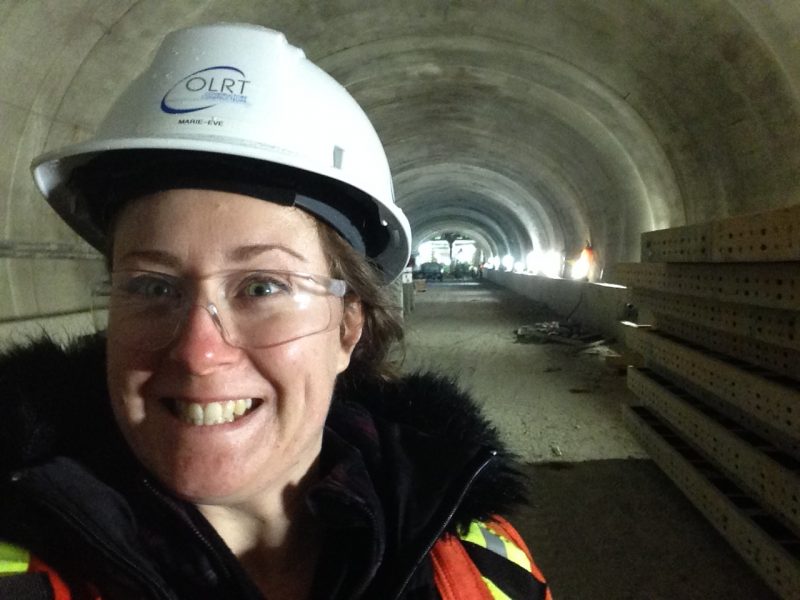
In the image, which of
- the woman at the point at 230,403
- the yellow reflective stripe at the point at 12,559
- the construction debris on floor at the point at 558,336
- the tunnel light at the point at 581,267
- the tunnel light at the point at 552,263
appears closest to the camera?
the yellow reflective stripe at the point at 12,559

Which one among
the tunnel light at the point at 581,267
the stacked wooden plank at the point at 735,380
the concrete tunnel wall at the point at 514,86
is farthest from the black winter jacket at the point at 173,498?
the tunnel light at the point at 581,267

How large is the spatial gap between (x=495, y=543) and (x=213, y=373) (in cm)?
77

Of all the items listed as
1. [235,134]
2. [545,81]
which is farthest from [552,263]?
[235,134]

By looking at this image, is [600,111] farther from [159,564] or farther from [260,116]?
[159,564]

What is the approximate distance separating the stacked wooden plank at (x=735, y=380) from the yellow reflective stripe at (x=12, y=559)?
3.16 m

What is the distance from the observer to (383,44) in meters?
8.12

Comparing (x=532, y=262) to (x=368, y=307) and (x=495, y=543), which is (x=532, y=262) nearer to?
(x=368, y=307)

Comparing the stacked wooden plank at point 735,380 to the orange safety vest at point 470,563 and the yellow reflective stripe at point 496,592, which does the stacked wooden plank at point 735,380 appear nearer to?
the orange safety vest at point 470,563

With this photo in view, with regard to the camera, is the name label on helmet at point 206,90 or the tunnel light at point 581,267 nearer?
the name label on helmet at point 206,90

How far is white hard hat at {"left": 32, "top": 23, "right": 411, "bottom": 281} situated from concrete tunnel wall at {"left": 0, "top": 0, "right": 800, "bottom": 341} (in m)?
0.30

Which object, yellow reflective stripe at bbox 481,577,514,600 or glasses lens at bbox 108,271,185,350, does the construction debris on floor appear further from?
glasses lens at bbox 108,271,185,350

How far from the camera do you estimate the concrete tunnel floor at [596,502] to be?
3.37 m

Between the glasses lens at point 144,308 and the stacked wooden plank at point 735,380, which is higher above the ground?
the glasses lens at point 144,308

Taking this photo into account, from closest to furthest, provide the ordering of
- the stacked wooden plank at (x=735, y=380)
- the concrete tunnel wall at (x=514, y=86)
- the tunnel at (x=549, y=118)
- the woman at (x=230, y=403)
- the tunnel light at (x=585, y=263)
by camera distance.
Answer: the woman at (x=230, y=403) < the stacked wooden plank at (x=735, y=380) < the tunnel at (x=549, y=118) < the concrete tunnel wall at (x=514, y=86) < the tunnel light at (x=585, y=263)
